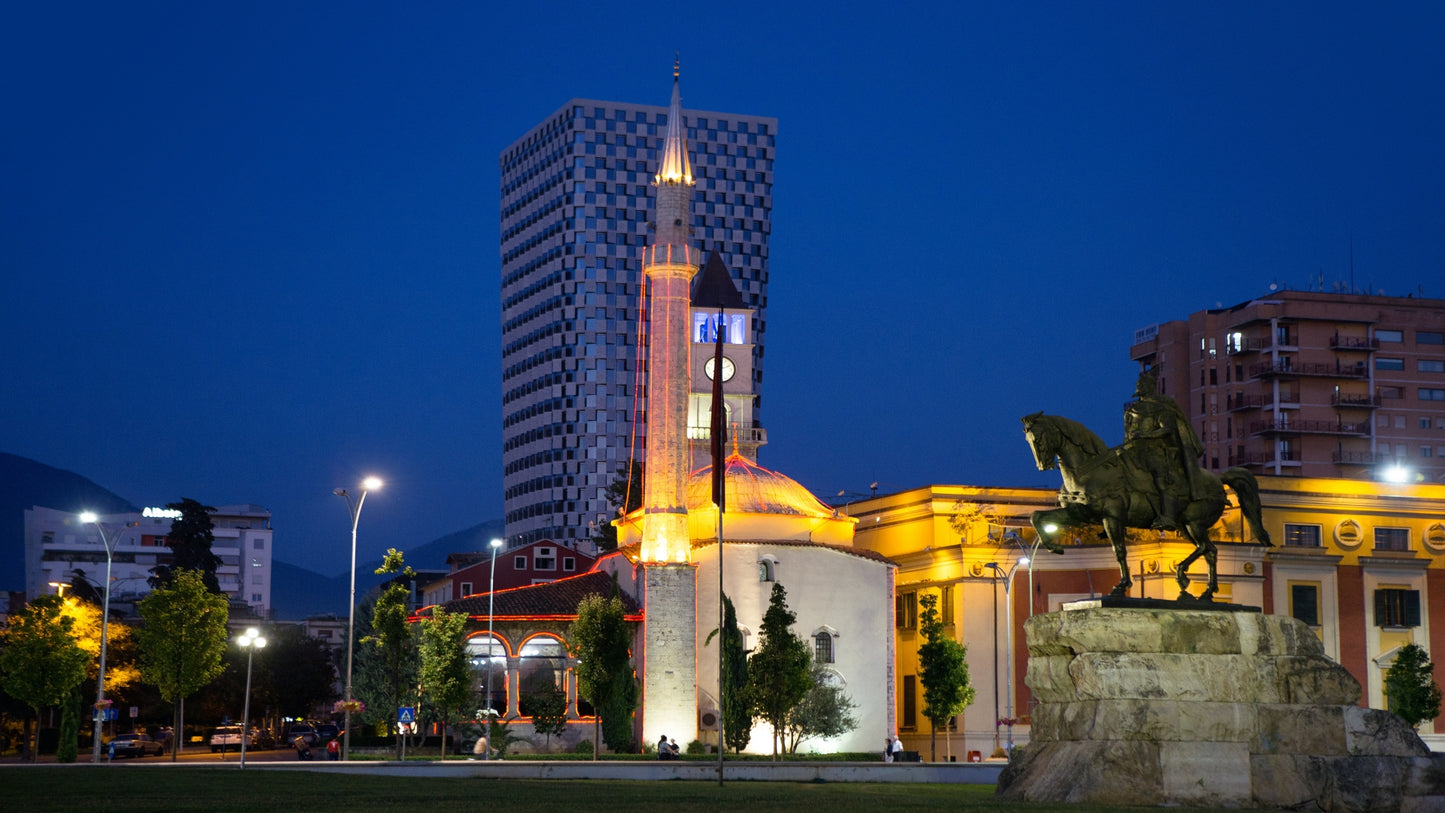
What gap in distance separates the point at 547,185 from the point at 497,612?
118 m

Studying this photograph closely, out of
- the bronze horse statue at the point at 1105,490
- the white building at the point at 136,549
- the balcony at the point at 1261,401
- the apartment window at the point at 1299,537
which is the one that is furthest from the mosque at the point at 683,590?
the white building at the point at 136,549

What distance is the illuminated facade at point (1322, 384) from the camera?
110500mm

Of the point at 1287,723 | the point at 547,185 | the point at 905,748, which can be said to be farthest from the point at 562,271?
the point at 1287,723

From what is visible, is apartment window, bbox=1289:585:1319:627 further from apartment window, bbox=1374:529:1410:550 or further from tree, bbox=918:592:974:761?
tree, bbox=918:592:974:761

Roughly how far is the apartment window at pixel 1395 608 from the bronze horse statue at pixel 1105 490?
50.3m

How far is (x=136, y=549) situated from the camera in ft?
512

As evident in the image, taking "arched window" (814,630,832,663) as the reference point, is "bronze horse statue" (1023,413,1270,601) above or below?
above

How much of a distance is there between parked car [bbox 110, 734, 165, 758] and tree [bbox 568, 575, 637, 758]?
17.5 metres

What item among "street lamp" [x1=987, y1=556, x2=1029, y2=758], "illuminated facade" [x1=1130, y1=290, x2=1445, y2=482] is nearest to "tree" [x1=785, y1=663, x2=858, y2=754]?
"street lamp" [x1=987, y1=556, x2=1029, y2=758]

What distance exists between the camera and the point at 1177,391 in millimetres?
117438

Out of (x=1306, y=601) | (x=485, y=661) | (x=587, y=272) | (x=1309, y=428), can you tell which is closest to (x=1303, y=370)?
(x=1309, y=428)

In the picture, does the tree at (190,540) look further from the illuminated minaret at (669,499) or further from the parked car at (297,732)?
the illuminated minaret at (669,499)

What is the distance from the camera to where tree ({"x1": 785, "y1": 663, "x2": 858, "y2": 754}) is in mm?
61781

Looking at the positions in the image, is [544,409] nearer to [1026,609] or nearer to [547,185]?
[547,185]
